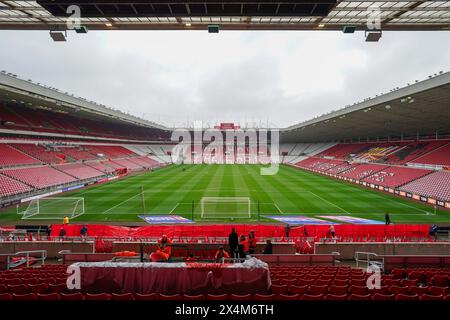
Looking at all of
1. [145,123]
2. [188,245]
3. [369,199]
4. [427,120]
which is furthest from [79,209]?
[145,123]

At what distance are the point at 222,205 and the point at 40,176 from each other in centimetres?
2175

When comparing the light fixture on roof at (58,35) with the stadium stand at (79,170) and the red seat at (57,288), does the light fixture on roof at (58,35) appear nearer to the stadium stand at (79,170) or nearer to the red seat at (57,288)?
the red seat at (57,288)

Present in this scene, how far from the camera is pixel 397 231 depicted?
18.0m

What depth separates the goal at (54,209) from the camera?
24156 mm

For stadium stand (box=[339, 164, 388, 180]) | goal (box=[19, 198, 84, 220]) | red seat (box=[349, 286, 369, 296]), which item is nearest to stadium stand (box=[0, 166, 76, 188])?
goal (box=[19, 198, 84, 220])

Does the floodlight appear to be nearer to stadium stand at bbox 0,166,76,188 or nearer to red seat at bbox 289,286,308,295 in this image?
red seat at bbox 289,286,308,295

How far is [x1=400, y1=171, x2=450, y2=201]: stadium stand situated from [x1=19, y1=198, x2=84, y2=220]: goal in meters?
31.9

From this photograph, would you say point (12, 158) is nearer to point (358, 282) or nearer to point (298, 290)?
point (298, 290)

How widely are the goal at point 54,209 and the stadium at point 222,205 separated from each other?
19cm

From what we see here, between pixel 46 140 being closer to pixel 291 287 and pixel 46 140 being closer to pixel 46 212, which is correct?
pixel 46 212

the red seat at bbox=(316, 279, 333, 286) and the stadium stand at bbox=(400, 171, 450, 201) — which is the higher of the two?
the stadium stand at bbox=(400, 171, 450, 201)

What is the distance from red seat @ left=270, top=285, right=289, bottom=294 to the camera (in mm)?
6630

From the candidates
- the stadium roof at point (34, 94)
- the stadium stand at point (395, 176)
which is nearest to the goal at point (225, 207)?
the stadium stand at point (395, 176)

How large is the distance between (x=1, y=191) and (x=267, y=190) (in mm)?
27100
